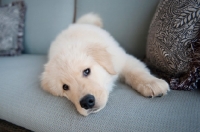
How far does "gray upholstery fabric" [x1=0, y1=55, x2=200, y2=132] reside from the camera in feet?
2.97

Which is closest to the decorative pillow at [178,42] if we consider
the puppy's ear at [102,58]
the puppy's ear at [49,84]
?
the puppy's ear at [102,58]

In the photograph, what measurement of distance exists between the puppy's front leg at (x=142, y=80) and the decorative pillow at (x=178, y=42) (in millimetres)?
118

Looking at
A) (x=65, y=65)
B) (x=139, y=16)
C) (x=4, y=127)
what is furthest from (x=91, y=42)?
(x=4, y=127)

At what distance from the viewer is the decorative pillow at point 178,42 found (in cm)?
105

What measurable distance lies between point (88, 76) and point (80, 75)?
58 mm

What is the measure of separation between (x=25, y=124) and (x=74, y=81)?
468mm

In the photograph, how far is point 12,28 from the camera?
7.05 ft

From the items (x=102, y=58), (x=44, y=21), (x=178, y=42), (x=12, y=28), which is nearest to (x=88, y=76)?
(x=102, y=58)

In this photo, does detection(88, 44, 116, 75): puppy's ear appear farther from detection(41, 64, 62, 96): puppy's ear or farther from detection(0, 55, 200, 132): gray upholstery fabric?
detection(41, 64, 62, 96): puppy's ear

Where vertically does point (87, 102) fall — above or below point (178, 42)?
below

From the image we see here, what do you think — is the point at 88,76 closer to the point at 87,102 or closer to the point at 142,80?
the point at 87,102

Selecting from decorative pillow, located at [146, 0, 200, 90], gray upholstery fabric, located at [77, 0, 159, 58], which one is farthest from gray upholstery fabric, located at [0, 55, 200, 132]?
gray upholstery fabric, located at [77, 0, 159, 58]

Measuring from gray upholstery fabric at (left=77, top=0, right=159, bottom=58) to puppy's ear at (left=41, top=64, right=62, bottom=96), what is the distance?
90 centimetres

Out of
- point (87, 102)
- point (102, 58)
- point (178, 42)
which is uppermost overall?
point (178, 42)
